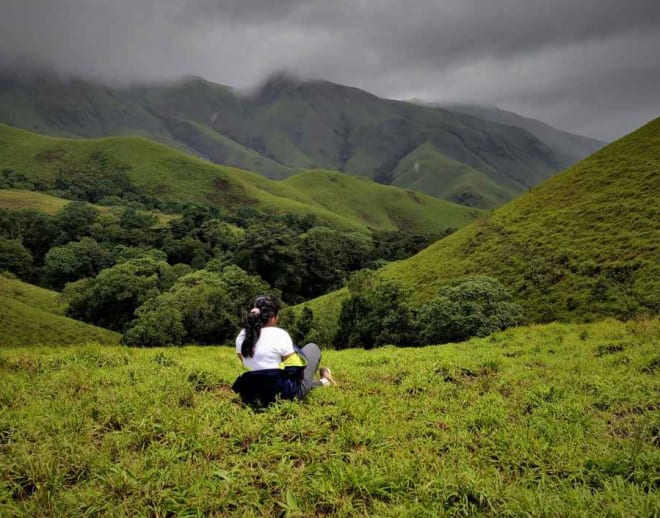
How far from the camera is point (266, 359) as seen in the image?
21.0 ft

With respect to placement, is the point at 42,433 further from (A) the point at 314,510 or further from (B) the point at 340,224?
(B) the point at 340,224

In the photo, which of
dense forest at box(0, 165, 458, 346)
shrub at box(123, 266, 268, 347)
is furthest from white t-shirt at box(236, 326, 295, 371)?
shrub at box(123, 266, 268, 347)

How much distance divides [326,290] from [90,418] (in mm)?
80391

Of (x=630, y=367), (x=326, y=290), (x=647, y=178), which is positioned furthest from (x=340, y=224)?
(x=630, y=367)

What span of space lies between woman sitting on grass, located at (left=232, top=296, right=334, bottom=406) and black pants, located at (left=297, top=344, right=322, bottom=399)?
0.70 feet

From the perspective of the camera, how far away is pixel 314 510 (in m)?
4.00

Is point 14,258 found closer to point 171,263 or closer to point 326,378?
point 171,263

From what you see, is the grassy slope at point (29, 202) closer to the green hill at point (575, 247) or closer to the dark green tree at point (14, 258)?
the dark green tree at point (14, 258)

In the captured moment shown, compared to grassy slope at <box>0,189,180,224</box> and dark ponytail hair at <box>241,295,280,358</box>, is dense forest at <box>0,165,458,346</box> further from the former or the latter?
dark ponytail hair at <box>241,295,280,358</box>

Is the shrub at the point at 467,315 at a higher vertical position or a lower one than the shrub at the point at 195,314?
higher

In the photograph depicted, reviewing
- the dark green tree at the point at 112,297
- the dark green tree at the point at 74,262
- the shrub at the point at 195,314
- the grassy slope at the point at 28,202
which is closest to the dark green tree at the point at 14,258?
the dark green tree at the point at 74,262

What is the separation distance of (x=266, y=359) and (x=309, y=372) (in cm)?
144

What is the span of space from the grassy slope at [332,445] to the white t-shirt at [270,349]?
76 cm

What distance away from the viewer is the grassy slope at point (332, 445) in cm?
408
